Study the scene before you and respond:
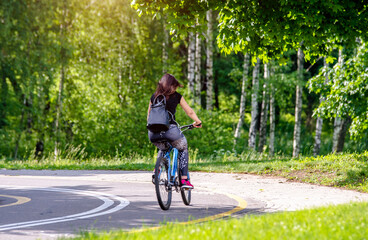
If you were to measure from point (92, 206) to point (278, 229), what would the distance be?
4096mm

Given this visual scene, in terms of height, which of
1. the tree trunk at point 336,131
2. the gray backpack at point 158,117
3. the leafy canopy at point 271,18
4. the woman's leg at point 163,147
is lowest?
the woman's leg at point 163,147

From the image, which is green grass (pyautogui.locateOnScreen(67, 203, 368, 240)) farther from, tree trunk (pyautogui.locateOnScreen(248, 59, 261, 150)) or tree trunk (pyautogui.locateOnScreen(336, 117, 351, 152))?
tree trunk (pyautogui.locateOnScreen(248, 59, 261, 150))

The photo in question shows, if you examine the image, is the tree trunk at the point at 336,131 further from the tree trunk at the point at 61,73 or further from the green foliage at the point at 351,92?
the tree trunk at the point at 61,73

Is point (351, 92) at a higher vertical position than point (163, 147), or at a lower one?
higher

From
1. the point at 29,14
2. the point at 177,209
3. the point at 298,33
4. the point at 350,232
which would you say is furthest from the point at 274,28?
the point at 29,14

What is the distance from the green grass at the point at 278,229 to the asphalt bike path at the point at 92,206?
95 cm

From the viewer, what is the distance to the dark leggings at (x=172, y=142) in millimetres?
8219

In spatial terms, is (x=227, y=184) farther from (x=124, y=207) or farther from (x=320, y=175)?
(x=124, y=207)

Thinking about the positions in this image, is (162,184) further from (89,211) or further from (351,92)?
(351,92)

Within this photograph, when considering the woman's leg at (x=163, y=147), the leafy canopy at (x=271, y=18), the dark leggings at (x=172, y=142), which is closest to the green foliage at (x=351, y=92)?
the leafy canopy at (x=271, y=18)

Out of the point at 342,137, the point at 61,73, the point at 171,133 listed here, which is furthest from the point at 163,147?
the point at 61,73

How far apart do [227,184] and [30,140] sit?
55.8ft

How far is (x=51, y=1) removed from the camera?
22844 millimetres

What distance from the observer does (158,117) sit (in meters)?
8.06
